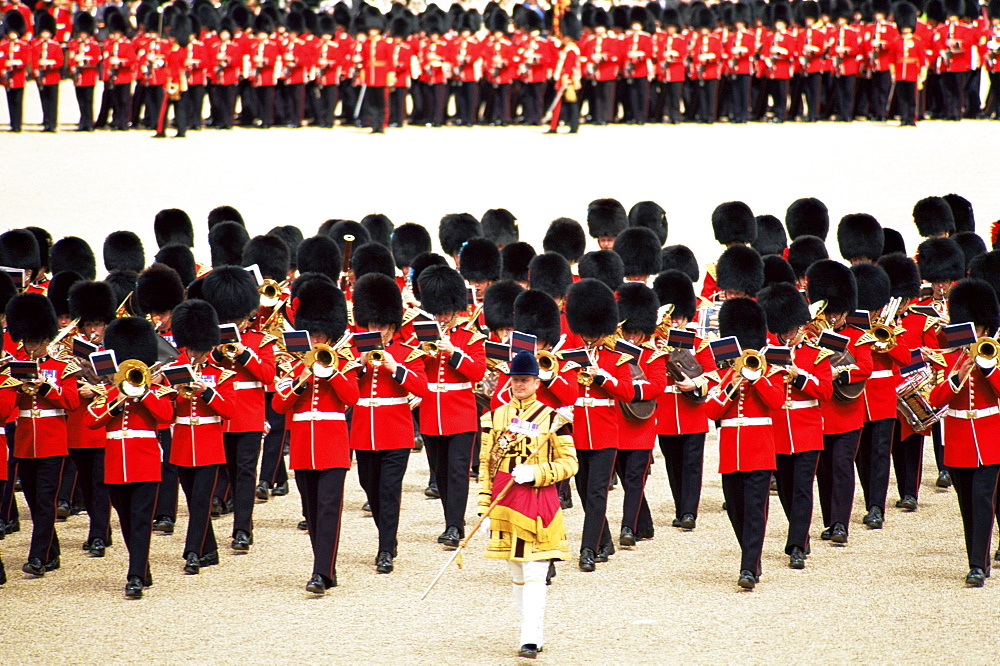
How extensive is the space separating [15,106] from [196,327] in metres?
11.5

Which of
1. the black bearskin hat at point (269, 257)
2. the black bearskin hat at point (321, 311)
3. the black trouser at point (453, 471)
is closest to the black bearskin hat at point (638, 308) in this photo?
the black trouser at point (453, 471)

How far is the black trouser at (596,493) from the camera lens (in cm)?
588

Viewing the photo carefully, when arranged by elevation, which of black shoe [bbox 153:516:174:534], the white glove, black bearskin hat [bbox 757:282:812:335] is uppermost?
black bearskin hat [bbox 757:282:812:335]

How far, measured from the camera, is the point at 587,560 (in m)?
5.84

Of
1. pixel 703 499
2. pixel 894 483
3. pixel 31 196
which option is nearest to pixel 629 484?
pixel 703 499

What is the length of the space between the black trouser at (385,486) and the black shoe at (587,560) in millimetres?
729

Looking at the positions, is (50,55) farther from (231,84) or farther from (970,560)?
(970,560)

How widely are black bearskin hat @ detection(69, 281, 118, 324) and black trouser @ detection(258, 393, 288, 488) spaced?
0.94 meters

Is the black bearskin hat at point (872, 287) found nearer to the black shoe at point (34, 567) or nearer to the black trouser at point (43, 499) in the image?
the black trouser at point (43, 499)

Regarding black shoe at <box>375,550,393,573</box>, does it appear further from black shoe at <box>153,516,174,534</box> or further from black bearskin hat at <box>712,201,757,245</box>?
black bearskin hat at <box>712,201,757,245</box>

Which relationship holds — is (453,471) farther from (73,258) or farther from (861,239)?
(861,239)

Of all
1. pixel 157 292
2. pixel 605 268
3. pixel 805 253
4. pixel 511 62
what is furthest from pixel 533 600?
pixel 511 62

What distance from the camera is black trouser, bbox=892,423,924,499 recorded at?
22.3ft

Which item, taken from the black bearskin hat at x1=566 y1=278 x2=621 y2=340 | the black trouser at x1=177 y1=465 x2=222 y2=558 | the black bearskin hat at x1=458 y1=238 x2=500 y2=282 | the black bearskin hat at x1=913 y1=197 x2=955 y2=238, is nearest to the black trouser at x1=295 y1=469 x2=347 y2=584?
the black trouser at x1=177 y1=465 x2=222 y2=558
